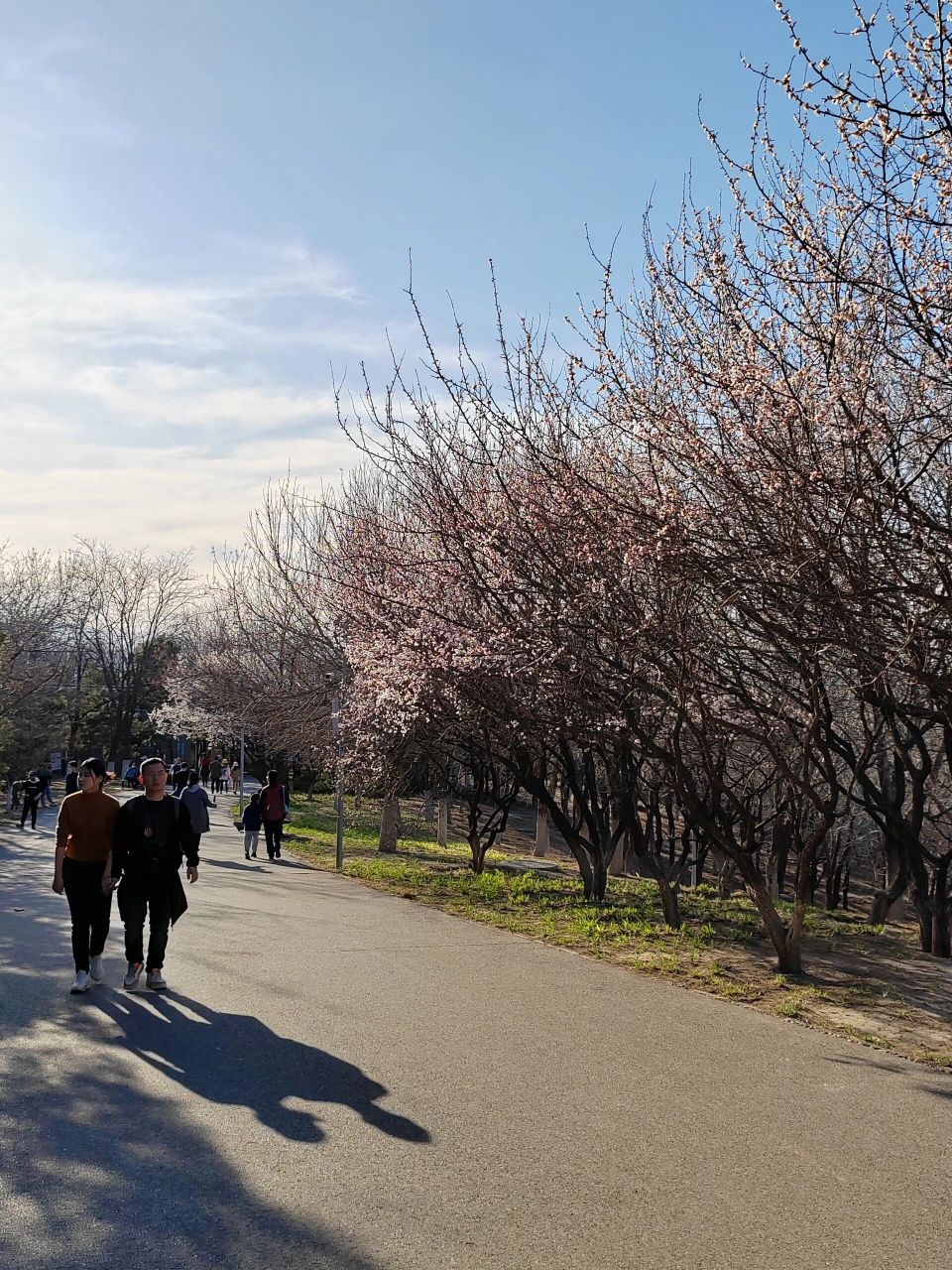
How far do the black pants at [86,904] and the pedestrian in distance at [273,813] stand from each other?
1405cm

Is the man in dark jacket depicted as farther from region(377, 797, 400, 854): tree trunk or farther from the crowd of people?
region(377, 797, 400, 854): tree trunk

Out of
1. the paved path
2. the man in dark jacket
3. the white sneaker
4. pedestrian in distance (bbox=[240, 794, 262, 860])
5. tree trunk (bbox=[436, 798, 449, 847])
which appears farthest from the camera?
tree trunk (bbox=[436, 798, 449, 847])

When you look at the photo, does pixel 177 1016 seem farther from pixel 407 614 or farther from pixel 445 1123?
pixel 407 614

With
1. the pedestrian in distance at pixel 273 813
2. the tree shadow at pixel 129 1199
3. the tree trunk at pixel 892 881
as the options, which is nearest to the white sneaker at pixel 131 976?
the tree shadow at pixel 129 1199

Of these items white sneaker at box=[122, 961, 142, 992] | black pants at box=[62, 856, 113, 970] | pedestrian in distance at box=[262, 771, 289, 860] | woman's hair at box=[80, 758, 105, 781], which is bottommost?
white sneaker at box=[122, 961, 142, 992]

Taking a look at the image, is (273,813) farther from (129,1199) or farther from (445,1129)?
(129,1199)

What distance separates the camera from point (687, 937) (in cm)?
1303

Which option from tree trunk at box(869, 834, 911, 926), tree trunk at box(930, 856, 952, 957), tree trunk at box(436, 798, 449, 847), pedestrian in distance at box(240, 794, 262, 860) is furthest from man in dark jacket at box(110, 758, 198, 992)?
tree trunk at box(436, 798, 449, 847)

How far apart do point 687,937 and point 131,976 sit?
20.6 ft

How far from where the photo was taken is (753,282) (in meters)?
8.61

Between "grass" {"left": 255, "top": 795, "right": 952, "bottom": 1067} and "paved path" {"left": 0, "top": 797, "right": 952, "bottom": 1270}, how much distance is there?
2.28 ft

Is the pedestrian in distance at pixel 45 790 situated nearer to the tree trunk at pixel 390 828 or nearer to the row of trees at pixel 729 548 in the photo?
the tree trunk at pixel 390 828

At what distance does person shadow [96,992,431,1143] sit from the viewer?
229 inches

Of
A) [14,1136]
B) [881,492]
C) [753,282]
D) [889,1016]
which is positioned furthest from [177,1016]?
[753,282]
